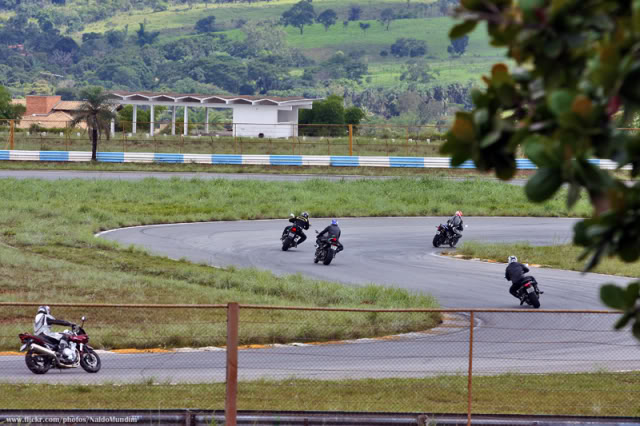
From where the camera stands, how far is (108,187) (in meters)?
39.8

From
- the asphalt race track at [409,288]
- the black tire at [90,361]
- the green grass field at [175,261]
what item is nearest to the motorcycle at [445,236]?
the asphalt race track at [409,288]

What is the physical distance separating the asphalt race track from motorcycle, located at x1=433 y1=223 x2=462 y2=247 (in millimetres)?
431

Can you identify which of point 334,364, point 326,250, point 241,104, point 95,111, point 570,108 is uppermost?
point 241,104

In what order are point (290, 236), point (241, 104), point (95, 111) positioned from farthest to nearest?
point (241, 104), point (95, 111), point (290, 236)

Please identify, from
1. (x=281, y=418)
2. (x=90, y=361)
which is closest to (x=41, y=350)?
(x=90, y=361)

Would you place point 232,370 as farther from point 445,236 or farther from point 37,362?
point 445,236

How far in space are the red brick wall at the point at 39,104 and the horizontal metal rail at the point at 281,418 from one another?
136352 millimetres

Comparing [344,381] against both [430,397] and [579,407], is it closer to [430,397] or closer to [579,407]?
[430,397]

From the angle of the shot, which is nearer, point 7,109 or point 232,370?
point 232,370

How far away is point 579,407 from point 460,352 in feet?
11.5

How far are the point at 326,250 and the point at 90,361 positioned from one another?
1196 cm

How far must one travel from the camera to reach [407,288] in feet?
68.1

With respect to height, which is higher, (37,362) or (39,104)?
(39,104)

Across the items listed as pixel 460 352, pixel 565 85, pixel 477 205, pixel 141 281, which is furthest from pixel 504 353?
pixel 477 205
